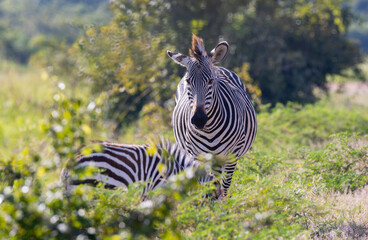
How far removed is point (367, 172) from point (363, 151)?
0.27 m

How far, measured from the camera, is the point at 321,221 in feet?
16.3

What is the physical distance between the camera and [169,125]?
35.8 feet

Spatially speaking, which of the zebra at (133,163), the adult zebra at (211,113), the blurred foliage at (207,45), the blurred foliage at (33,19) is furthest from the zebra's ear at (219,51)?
the blurred foliage at (33,19)

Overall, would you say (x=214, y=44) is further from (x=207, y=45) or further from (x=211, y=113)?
(x=211, y=113)

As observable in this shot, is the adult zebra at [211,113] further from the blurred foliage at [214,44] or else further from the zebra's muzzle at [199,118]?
the blurred foliage at [214,44]

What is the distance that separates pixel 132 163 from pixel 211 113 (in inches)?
41.2

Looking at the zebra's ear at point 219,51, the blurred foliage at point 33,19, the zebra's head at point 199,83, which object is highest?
the zebra's ear at point 219,51

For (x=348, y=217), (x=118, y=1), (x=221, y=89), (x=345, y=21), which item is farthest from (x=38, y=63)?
(x=348, y=217)

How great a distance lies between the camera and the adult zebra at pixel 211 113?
5.15m

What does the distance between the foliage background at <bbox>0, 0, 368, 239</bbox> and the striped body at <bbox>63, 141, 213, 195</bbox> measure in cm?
47

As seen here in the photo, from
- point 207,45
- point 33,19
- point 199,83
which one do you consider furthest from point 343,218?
point 33,19

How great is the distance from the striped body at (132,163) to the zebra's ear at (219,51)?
1272 millimetres

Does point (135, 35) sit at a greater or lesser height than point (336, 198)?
greater

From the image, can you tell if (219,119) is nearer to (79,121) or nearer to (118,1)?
(79,121)
